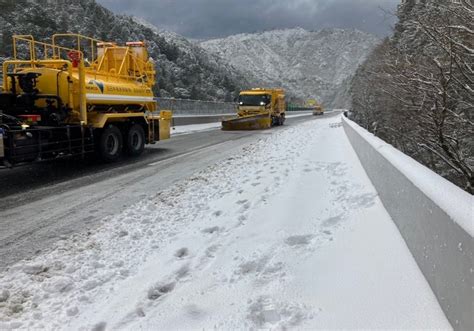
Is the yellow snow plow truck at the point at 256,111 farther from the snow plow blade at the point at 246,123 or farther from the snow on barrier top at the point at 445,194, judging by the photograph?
the snow on barrier top at the point at 445,194

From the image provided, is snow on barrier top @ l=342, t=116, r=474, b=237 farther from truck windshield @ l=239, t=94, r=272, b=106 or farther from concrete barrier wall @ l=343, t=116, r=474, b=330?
truck windshield @ l=239, t=94, r=272, b=106

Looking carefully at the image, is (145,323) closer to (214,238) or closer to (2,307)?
(2,307)

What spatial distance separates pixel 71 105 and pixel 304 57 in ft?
596

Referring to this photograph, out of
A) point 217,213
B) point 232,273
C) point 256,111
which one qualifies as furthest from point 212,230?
point 256,111

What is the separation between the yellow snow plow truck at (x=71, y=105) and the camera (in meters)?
9.38

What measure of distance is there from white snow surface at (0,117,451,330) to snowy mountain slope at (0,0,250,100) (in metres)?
29.1

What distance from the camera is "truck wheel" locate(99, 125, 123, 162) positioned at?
1173 centimetres

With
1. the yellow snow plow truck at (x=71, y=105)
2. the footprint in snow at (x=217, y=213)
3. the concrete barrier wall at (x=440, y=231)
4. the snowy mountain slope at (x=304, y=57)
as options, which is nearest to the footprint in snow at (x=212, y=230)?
the footprint in snow at (x=217, y=213)

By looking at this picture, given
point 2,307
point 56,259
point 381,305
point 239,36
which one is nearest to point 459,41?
point 381,305

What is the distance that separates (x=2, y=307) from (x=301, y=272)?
2536 mm

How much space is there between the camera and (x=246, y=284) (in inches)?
151

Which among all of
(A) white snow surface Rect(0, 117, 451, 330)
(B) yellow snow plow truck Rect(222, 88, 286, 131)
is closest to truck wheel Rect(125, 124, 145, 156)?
(A) white snow surface Rect(0, 117, 451, 330)

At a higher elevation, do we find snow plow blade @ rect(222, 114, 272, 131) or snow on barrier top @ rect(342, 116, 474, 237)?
snow on barrier top @ rect(342, 116, 474, 237)

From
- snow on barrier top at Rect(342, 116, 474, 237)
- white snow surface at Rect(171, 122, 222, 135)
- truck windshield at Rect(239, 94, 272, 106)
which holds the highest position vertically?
truck windshield at Rect(239, 94, 272, 106)
